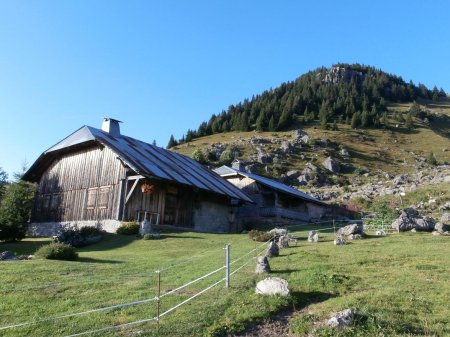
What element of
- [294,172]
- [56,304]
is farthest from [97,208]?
[294,172]

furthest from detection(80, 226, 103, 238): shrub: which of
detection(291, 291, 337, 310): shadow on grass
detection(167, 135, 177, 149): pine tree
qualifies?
detection(167, 135, 177, 149): pine tree


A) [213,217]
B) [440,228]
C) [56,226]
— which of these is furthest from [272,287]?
[56,226]

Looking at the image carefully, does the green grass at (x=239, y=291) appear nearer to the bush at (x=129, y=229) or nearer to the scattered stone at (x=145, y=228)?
the scattered stone at (x=145, y=228)

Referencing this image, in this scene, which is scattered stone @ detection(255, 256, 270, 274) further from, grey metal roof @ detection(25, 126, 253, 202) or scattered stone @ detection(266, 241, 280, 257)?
grey metal roof @ detection(25, 126, 253, 202)

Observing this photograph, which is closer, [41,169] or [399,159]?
[41,169]

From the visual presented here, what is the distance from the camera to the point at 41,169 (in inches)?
1716

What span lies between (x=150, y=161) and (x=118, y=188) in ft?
12.8

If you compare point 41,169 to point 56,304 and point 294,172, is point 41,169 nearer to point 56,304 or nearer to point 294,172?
point 56,304

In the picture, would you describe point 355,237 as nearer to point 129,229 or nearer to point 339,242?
point 339,242

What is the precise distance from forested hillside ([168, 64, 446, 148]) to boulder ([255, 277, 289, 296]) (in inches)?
4313

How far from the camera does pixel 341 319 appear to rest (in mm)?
10297

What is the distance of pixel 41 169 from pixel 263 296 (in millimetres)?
36243

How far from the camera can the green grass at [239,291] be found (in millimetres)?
10508

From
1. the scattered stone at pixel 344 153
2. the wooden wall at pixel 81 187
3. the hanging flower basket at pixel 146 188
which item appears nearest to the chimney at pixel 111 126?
the wooden wall at pixel 81 187
